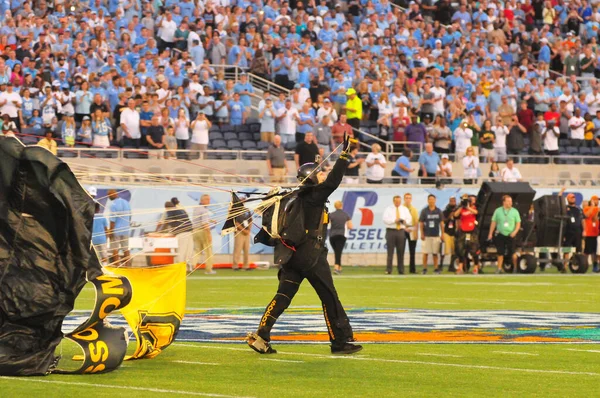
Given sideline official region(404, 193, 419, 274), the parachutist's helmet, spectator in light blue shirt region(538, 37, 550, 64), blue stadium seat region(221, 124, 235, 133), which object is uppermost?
spectator in light blue shirt region(538, 37, 550, 64)

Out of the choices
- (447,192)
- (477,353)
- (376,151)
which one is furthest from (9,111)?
(477,353)

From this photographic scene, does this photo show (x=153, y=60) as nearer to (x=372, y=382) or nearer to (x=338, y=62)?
(x=338, y=62)

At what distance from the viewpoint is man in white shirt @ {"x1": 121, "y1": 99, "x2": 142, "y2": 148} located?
29.6 meters

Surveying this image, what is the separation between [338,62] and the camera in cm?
3566

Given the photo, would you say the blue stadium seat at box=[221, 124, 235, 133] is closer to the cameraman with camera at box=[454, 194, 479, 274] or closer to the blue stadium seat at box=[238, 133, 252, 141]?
the blue stadium seat at box=[238, 133, 252, 141]

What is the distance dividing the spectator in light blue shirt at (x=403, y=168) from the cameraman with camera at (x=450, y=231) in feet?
4.62

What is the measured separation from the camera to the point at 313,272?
13.1 metres

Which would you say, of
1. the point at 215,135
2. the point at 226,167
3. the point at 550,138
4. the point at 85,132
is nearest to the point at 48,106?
the point at 85,132

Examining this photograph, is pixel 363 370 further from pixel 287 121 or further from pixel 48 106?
pixel 287 121

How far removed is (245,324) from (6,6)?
1788cm

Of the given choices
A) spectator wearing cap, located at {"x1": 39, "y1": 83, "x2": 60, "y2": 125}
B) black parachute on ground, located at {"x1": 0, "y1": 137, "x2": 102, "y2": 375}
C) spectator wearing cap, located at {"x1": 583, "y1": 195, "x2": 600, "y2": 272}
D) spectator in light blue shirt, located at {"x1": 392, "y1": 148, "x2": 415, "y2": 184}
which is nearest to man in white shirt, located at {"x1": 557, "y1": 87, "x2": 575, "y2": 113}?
spectator wearing cap, located at {"x1": 583, "y1": 195, "x2": 600, "y2": 272}

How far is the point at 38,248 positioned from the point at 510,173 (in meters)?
24.9

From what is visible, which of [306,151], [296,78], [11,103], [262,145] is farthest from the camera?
[296,78]

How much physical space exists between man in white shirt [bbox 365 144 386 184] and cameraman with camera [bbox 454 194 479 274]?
250cm
